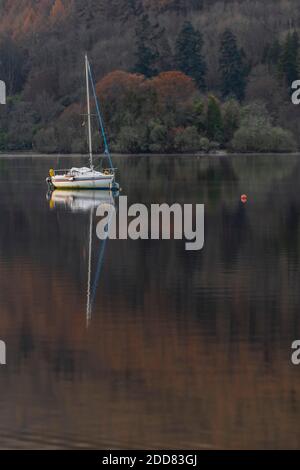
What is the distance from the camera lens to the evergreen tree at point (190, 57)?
133 metres

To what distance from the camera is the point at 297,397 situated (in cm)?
1502

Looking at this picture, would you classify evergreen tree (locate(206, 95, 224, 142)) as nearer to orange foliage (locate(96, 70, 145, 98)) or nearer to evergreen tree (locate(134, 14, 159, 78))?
orange foliage (locate(96, 70, 145, 98))

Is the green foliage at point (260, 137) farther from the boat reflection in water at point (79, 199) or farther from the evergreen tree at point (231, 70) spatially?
the boat reflection in water at point (79, 199)

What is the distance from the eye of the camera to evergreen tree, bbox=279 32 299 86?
127312 millimetres

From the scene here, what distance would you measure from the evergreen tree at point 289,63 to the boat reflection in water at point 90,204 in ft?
247

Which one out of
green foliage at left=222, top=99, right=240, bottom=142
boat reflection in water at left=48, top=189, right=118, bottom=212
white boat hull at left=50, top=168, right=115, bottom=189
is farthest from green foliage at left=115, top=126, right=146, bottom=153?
boat reflection in water at left=48, top=189, right=118, bottom=212

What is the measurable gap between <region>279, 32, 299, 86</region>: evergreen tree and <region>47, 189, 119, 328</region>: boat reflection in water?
75.2m

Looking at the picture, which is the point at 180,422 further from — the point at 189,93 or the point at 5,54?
the point at 5,54

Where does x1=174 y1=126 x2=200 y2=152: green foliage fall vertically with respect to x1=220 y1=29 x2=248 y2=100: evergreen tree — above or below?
below
